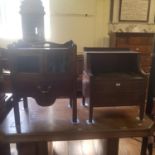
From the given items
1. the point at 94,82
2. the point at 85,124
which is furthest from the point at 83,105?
the point at 94,82

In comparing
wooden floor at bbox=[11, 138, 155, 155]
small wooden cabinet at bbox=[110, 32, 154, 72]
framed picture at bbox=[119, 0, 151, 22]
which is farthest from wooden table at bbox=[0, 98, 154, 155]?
framed picture at bbox=[119, 0, 151, 22]

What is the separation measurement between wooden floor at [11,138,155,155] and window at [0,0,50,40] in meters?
2.03

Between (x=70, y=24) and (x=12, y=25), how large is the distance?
99 centimetres

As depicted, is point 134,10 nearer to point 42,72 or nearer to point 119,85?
point 119,85

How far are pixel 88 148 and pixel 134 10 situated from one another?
2.55 m

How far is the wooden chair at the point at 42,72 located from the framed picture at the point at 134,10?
2.58m

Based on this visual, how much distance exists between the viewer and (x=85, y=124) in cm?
134

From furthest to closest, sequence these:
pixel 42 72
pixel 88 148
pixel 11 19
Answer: pixel 11 19 → pixel 88 148 → pixel 42 72

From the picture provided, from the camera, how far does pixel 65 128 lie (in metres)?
1.29

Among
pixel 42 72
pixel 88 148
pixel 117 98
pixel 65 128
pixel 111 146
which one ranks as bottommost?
pixel 88 148

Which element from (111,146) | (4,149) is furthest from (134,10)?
(4,149)

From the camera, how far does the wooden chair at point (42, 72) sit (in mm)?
1183

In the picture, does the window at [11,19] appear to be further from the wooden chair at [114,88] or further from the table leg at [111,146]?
the table leg at [111,146]

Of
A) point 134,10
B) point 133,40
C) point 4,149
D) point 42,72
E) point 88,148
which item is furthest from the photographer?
point 134,10
